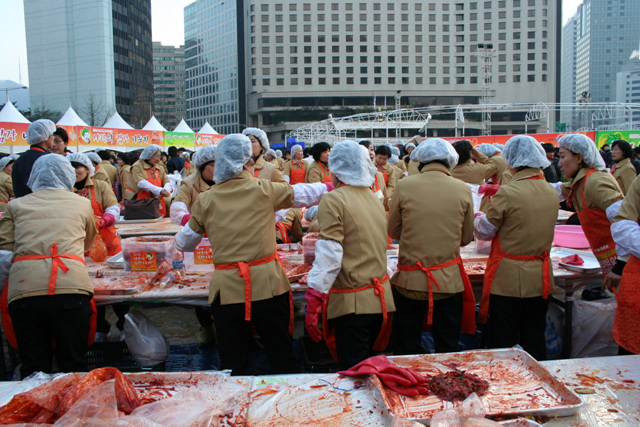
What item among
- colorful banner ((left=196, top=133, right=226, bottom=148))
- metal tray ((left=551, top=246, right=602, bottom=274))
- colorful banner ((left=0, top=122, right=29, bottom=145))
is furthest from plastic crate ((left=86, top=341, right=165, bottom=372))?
colorful banner ((left=196, top=133, right=226, bottom=148))

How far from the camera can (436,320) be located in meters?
3.27

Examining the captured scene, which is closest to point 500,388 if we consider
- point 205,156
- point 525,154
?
point 525,154

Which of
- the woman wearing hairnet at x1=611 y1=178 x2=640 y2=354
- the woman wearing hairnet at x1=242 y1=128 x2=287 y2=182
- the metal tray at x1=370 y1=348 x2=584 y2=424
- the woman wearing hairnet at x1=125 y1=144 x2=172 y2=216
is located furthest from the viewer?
the woman wearing hairnet at x1=125 y1=144 x2=172 y2=216

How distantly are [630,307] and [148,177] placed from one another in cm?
689

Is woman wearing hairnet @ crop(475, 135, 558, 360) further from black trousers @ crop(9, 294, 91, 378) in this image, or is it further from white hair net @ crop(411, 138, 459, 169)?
black trousers @ crop(9, 294, 91, 378)

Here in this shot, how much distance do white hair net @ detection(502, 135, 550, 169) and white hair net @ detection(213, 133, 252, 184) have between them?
6.14 feet

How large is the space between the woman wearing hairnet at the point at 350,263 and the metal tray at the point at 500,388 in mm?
685

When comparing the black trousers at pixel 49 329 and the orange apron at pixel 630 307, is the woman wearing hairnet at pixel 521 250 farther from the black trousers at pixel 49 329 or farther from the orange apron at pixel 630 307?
the black trousers at pixel 49 329

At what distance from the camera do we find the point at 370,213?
2.90m

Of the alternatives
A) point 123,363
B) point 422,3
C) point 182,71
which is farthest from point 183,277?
point 182,71

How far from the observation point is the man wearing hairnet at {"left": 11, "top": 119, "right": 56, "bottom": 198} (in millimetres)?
4246

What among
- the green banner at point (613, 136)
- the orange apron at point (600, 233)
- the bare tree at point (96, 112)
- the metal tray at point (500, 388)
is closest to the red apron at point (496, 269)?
the orange apron at point (600, 233)

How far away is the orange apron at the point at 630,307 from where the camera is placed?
8.52 ft

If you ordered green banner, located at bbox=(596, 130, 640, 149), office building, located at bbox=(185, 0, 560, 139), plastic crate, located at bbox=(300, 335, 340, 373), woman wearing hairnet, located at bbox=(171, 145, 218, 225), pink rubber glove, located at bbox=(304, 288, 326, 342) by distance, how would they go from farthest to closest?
office building, located at bbox=(185, 0, 560, 139)
green banner, located at bbox=(596, 130, 640, 149)
woman wearing hairnet, located at bbox=(171, 145, 218, 225)
plastic crate, located at bbox=(300, 335, 340, 373)
pink rubber glove, located at bbox=(304, 288, 326, 342)
